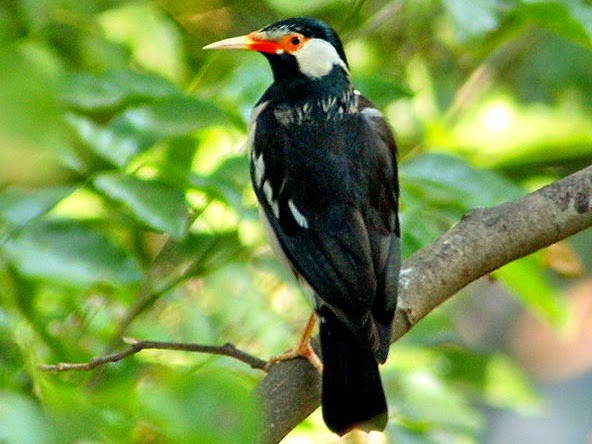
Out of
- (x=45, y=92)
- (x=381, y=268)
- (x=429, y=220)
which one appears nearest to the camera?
(x=45, y=92)

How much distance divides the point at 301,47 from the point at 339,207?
0.76 metres

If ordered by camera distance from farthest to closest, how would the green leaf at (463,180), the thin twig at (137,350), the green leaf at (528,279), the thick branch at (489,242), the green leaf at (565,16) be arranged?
1. the green leaf at (528,279)
2. the green leaf at (463,180)
3. the thick branch at (489,242)
4. the green leaf at (565,16)
5. the thin twig at (137,350)

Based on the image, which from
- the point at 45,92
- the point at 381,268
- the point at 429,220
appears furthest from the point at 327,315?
the point at 45,92

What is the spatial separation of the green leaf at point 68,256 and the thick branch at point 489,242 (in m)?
0.71

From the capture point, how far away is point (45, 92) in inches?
36.0

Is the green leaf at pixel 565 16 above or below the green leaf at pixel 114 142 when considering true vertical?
above

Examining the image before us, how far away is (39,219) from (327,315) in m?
0.77

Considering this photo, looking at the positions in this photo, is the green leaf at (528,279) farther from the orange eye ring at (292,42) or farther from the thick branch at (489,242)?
the orange eye ring at (292,42)

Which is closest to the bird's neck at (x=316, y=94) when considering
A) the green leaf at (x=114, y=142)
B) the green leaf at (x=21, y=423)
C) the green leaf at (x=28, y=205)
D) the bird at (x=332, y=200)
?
the bird at (x=332, y=200)

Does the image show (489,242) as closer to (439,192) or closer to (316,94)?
(439,192)

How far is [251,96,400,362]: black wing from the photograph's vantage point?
8.79ft

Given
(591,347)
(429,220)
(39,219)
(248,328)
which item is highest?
(39,219)

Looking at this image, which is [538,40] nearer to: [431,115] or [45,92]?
[431,115]

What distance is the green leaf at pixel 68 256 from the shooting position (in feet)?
8.82
